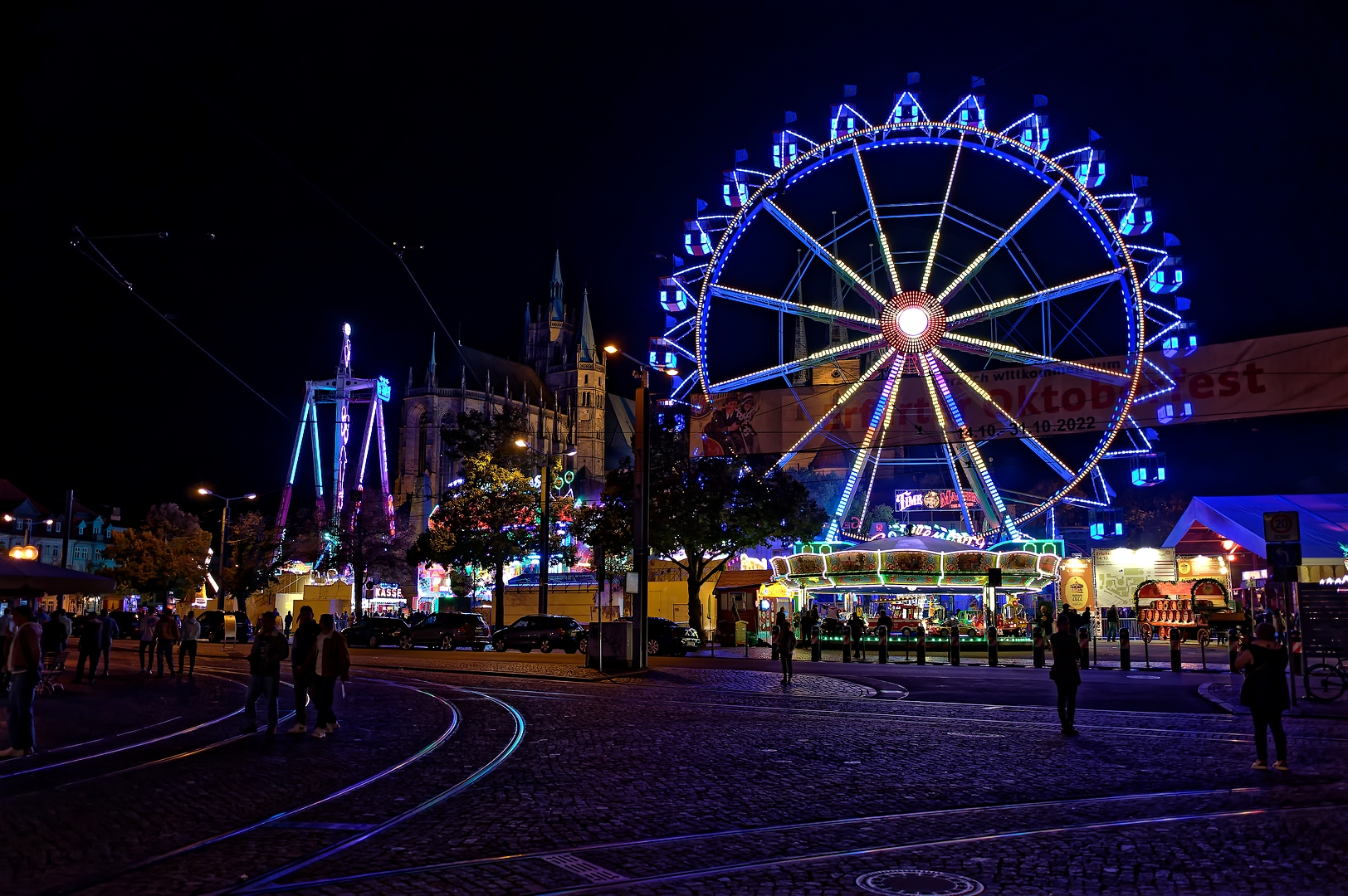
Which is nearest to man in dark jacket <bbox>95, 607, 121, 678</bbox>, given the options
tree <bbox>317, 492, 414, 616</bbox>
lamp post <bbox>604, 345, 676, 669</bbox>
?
lamp post <bbox>604, 345, 676, 669</bbox>

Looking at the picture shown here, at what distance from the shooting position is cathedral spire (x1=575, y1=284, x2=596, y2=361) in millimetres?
142250

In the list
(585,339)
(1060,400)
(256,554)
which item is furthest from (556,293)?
(1060,400)

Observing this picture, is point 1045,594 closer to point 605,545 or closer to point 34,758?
point 605,545

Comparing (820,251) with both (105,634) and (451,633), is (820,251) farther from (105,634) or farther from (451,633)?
(105,634)

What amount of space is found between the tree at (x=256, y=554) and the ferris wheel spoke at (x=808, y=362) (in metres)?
46.2

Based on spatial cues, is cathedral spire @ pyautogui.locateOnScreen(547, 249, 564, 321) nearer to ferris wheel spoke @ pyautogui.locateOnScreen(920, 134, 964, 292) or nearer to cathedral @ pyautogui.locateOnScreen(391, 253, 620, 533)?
cathedral @ pyautogui.locateOnScreen(391, 253, 620, 533)

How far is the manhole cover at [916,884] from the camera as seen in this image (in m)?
6.05

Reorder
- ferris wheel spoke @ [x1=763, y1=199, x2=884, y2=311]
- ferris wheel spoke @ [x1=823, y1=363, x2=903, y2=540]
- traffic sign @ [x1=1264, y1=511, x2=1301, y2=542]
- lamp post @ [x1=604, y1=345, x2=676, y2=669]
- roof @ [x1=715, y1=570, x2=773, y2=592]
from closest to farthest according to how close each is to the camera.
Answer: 1. traffic sign @ [x1=1264, y1=511, x2=1301, y2=542]
2. lamp post @ [x1=604, y1=345, x2=676, y2=669]
3. ferris wheel spoke @ [x1=823, y1=363, x2=903, y2=540]
4. ferris wheel spoke @ [x1=763, y1=199, x2=884, y2=311]
5. roof @ [x1=715, y1=570, x2=773, y2=592]

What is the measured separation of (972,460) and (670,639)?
36.6 feet

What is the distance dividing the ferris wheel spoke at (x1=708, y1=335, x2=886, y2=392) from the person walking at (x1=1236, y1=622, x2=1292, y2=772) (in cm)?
2582

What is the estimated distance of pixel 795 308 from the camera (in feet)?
123

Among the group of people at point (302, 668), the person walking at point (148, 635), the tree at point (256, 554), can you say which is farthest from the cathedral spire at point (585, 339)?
the group of people at point (302, 668)

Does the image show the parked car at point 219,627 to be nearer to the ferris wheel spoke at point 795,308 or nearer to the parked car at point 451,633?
the parked car at point 451,633

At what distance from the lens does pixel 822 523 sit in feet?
154
